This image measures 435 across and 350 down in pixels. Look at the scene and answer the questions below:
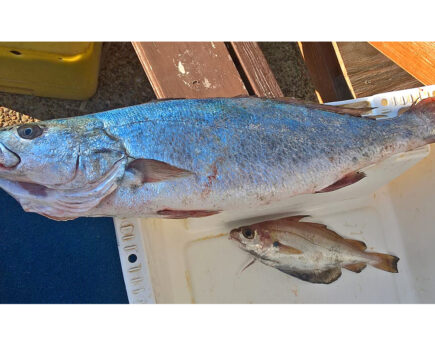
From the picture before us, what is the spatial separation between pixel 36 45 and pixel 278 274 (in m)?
1.95

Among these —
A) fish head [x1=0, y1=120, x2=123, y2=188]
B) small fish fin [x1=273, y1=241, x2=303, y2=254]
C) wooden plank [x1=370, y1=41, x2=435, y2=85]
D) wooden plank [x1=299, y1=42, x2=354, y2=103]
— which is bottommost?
small fish fin [x1=273, y1=241, x2=303, y2=254]

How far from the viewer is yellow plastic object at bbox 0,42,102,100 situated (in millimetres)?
2061

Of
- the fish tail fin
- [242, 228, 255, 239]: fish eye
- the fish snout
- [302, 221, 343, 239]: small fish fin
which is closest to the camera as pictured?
the fish snout

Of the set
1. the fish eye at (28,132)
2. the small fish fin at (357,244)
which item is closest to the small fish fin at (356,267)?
the small fish fin at (357,244)

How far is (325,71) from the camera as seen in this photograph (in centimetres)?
274

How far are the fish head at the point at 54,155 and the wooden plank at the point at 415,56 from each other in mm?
1730

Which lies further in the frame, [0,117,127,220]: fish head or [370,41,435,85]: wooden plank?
[370,41,435,85]: wooden plank

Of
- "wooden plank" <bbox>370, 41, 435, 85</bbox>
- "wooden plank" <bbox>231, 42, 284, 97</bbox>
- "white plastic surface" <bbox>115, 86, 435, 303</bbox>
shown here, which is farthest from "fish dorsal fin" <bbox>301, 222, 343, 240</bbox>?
"wooden plank" <bbox>370, 41, 435, 85</bbox>

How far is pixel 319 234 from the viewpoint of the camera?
2238 millimetres

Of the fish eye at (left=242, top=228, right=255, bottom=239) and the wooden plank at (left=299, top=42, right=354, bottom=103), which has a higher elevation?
the wooden plank at (left=299, top=42, right=354, bottom=103)

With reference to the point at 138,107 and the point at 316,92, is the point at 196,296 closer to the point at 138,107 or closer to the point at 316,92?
the point at 138,107

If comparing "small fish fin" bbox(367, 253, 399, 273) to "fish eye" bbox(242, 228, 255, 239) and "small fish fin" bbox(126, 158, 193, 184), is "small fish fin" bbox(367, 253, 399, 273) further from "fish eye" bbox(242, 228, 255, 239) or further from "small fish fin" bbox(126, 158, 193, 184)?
"small fish fin" bbox(126, 158, 193, 184)

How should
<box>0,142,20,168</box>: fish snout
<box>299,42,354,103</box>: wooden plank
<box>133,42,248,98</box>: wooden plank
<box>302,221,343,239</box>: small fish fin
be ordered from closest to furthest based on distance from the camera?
<box>0,142,20,168</box>: fish snout
<box>133,42,248,98</box>: wooden plank
<box>302,221,343,239</box>: small fish fin
<box>299,42,354,103</box>: wooden plank

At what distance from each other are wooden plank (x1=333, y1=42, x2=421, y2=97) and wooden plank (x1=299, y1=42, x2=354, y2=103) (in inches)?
9.4
